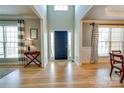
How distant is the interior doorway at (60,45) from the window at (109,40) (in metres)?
1.91

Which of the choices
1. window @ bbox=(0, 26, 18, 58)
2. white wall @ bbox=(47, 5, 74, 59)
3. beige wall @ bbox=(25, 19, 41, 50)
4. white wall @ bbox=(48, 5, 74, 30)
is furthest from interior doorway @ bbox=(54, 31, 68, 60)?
window @ bbox=(0, 26, 18, 58)

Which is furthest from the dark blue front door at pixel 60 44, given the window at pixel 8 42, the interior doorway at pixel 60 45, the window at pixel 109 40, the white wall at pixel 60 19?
the window at pixel 8 42

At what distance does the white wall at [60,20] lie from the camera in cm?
850

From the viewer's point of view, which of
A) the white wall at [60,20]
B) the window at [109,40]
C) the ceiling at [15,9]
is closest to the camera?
the ceiling at [15,9]

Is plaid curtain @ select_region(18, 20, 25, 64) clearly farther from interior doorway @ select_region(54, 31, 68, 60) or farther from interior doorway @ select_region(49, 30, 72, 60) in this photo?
interior doorway @ select_region(54, 31, 68, 60)

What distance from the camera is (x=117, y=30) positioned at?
24.5ft

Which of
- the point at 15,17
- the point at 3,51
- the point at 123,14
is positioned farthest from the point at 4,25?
the point at 123,14

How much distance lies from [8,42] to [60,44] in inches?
116

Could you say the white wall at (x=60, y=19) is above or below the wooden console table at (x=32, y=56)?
above

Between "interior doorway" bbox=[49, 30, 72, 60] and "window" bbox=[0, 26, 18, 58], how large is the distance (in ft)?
7.28

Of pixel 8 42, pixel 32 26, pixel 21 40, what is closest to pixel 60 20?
pixel 32 26

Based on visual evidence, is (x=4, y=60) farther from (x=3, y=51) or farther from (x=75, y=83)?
(x=75, y=83)

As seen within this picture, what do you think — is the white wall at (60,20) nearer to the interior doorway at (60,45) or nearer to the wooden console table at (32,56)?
the interior doorway at (60,45)
